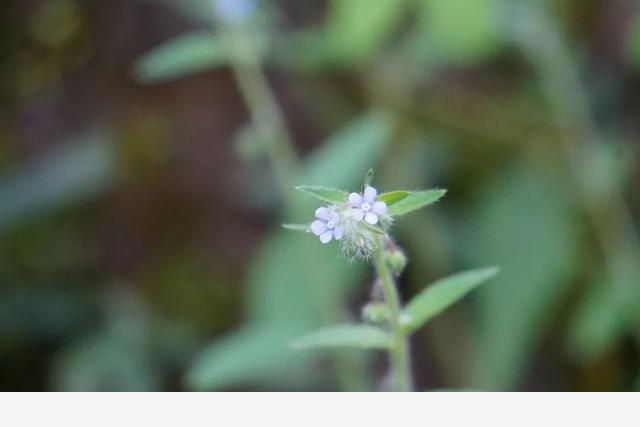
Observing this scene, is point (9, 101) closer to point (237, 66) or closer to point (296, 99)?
point (296, 99)

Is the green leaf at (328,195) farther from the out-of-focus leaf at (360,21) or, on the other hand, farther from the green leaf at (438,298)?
the out-of-focus leaf at (360,21)

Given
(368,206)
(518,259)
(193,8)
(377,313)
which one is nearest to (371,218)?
(368,206)

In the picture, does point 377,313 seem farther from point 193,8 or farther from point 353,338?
point 193,8

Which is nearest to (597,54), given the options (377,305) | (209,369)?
(209,369)

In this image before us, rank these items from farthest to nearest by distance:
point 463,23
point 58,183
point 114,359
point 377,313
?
point 58,183
point 114,359
point 463,23
point 377,313

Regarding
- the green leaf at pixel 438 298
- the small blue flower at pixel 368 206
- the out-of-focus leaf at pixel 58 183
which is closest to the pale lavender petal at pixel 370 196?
the small blue flower at pixel 368 206

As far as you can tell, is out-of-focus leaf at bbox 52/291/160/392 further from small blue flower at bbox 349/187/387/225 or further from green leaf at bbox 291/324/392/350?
small blue flower at bbox 349/187/387/225
